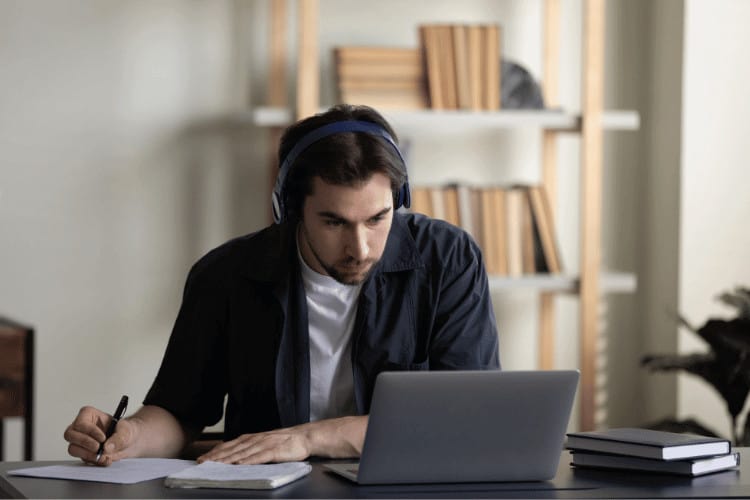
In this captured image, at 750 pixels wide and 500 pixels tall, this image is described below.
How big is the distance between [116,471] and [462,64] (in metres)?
1.89

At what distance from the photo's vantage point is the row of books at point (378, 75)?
312 centimetres

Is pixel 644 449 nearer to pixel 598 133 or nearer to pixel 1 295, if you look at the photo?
pixel 598 133

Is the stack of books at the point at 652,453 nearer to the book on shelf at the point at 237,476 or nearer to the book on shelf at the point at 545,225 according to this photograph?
the book on shelf at the point at 237,476

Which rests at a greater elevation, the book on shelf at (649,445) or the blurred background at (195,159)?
the blurred background at (195,159)

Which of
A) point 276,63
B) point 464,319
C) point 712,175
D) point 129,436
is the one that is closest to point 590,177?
point 712,175

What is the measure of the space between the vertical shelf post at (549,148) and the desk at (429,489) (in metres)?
1.92

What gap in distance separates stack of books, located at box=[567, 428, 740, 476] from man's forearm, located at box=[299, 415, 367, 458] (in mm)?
318

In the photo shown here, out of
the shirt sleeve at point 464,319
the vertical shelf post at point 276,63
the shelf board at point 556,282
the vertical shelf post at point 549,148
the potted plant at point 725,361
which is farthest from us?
the vertical shelf post at point 549,148

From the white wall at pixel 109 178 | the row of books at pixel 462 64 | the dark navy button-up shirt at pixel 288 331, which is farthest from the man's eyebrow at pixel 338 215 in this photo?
the white wall at pixel 109 178

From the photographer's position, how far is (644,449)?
1.55m

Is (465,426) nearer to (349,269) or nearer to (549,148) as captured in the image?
(349,269)

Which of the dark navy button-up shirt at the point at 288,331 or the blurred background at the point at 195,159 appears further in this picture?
the blurred background at the point at 195,159

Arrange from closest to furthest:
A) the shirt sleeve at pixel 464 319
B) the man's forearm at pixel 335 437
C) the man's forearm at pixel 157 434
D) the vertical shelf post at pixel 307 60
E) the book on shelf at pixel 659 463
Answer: the book on shelf at pixel 659 463 → the man's forearm at pixel 335 437 → the man's forearm at pixel 157 434 → the shirt sleeve at pixel 464 319 → the vertical shelf post at pixel 307 60

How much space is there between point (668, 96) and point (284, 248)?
184 cm
